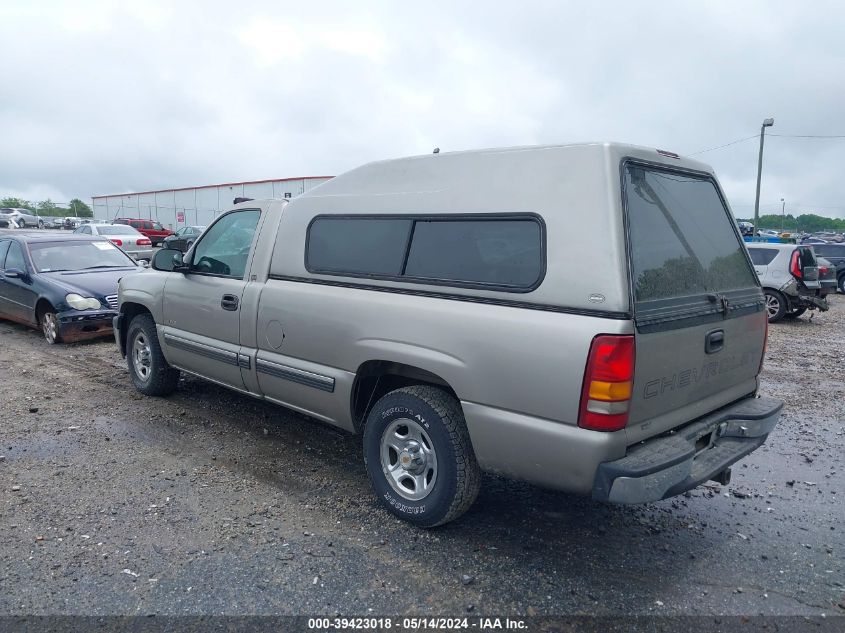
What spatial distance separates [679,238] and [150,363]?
4.70m

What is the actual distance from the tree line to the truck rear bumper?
68.4 m

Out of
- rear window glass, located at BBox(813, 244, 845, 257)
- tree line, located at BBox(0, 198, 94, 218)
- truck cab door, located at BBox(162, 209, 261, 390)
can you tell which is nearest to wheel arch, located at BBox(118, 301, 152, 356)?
truck cab door, located at BBox(162, 209, 261, 390)

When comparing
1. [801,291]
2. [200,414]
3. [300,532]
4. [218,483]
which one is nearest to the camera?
[300,532]

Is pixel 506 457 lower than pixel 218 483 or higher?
higher

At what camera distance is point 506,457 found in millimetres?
3100

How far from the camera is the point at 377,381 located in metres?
3.89

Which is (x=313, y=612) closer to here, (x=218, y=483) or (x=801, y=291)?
(x=218, y=483)

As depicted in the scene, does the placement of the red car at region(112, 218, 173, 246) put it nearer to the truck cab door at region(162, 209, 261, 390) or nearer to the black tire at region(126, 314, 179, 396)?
the black tire at region(126, 314, 179, 396)

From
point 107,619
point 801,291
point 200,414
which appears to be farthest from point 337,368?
point 801,291

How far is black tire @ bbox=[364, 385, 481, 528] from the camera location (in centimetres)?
332

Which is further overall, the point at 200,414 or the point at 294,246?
the point at 200,414

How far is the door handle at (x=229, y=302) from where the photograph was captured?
15.2 ft

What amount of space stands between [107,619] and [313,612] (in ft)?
2.92

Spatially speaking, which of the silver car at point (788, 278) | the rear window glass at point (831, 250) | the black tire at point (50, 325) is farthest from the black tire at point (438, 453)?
the rear window glass at point (831, 250)
